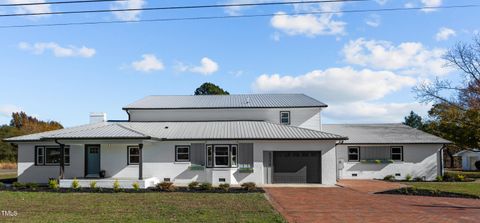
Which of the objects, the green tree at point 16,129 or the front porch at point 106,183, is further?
the green tree at point 16,129

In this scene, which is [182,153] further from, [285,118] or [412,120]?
[412,120]

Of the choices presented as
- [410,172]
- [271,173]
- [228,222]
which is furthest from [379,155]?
[228,222]

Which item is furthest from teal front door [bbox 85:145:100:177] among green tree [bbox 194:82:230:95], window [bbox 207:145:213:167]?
green tree [bbox 194:82:230:95]

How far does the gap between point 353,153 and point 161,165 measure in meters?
13.9

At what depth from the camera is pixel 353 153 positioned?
109 feet

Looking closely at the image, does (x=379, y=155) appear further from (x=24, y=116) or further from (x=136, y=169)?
(x=24, y=116)

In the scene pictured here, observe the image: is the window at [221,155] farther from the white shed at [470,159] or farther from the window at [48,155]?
the white shed at [470,159]

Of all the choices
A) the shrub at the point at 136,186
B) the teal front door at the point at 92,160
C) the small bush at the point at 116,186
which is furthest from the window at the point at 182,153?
the teal front door at the point at 92,160

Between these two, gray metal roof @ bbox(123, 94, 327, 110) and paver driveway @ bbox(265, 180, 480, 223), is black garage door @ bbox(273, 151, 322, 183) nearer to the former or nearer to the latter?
paver driveway @ bbox(265, 180, 480, 223)

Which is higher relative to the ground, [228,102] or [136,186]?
[228,102]

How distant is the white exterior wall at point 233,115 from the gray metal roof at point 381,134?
3041 millimetres

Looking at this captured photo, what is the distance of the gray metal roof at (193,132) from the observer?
85.4 feet

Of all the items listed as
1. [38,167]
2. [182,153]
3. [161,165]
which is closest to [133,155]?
[161,165]

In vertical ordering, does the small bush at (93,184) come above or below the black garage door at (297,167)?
below
